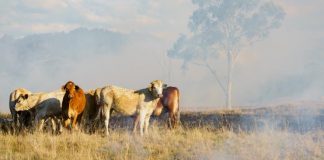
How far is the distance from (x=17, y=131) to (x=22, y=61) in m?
131

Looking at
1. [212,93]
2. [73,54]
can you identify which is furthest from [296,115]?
[73,54]

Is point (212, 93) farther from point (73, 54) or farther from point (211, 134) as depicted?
point (73, 54)

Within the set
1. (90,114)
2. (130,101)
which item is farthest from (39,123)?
(130,101)

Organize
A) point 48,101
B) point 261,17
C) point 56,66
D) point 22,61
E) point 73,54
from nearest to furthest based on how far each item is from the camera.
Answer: point 48,101 → point 261,17 → point 56,66 → point 22,61 → point 73,54

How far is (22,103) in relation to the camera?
56.1ft

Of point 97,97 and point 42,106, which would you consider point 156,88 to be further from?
point 42,106

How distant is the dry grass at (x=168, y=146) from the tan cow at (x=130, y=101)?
141 cm

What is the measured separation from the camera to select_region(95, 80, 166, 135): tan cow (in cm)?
1688

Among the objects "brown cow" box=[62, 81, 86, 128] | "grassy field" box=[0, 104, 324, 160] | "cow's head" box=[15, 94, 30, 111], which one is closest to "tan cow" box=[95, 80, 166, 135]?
"brown cow" box=[62, 81, 86, 128]

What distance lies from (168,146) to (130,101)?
3.91 metres

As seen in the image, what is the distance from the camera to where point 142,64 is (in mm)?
118375

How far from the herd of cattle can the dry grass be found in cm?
110

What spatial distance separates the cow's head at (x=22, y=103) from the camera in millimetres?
17000

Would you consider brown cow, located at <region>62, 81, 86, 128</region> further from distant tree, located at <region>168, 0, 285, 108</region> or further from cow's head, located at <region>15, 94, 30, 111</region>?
distant tree, located at <region>168, 0, 285, 108</region>
